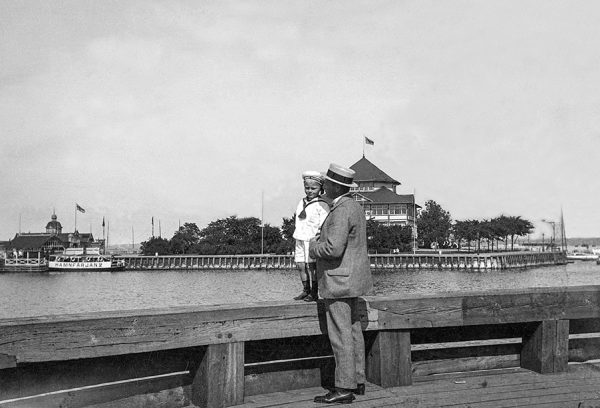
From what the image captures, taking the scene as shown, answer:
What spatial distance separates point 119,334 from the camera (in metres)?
4.57

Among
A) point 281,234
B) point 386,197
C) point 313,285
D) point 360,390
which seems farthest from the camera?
point 386,197

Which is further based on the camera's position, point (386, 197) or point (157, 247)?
point (157, 247)

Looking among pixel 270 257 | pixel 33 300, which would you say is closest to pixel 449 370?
pixel 33 300

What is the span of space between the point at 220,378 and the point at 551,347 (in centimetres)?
337

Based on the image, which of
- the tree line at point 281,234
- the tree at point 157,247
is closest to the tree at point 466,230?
the tree line at point 281,234

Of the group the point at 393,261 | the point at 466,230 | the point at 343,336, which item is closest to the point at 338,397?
the point at 343,336

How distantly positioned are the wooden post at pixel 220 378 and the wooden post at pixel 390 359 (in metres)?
1.33

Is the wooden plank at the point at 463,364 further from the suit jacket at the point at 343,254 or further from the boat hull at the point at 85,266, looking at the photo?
A: the boat hull at the point at 85,266

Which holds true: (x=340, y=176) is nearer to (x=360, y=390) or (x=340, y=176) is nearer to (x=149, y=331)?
(x=360, y=390)

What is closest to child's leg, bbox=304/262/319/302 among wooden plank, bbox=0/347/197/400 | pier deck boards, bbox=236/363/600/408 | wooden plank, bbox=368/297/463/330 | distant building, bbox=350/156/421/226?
wooden plank, bbox=368/297/463/330

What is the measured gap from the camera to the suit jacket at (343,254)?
16.8 ft

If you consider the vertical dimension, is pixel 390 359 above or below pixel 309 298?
below

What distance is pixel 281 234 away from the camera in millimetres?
125562

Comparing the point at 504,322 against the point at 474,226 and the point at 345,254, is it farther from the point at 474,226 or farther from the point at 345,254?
the point at 474,226
